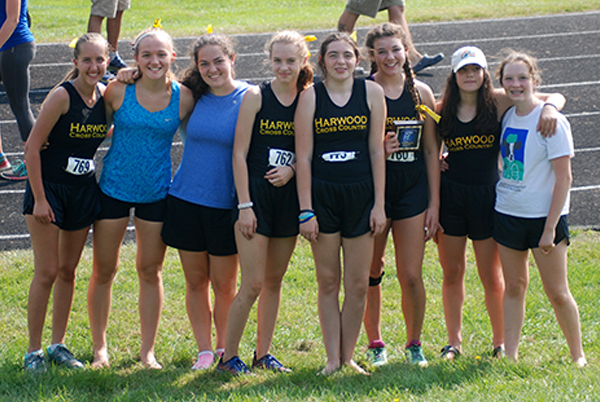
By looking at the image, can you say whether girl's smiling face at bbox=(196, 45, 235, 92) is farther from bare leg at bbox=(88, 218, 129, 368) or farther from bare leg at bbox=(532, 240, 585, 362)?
bare leg at bbox=(532, 240, 585, 362)

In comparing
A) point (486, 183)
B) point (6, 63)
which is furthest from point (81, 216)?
point (6, 63)

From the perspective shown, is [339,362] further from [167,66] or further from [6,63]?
[6,63]

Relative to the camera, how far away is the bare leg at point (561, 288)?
3.87m

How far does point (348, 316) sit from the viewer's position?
13.1ft

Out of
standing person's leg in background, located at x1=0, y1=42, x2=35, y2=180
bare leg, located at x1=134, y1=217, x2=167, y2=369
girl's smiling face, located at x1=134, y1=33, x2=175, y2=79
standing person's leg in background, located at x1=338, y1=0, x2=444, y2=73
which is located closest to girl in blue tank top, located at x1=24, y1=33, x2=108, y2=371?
girl's smiling face, located at x1=134, y1=33, x2=175, y2=79

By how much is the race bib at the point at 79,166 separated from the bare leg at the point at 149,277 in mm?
417

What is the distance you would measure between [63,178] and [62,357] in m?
1.14

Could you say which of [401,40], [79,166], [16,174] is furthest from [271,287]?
[16,174]

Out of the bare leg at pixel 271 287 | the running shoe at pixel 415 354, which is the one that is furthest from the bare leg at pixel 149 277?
the running shoe at pixel 415 354

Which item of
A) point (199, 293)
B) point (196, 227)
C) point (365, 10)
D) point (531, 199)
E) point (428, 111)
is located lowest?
point (199, 293)

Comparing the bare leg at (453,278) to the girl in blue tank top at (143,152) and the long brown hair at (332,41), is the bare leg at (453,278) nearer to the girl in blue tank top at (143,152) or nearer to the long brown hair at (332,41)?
the long brown hair at (332,41)

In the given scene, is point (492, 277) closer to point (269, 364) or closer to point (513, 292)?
point (513, 292)

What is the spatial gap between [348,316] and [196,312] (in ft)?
3.22

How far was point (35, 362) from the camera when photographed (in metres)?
4.10
